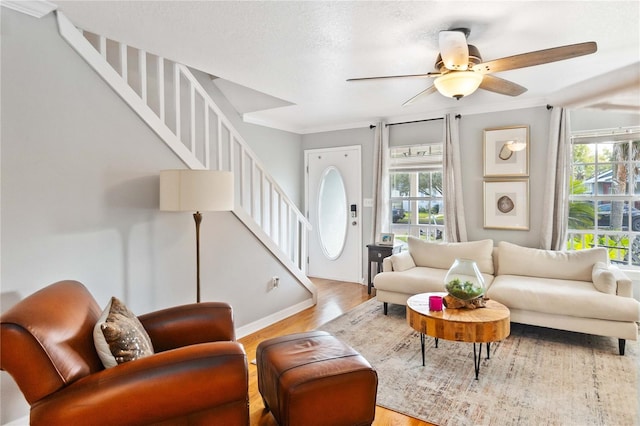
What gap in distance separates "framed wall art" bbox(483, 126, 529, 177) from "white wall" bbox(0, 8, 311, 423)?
10.7 feet

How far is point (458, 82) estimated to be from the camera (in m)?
2.34

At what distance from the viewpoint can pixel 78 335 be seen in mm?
1525

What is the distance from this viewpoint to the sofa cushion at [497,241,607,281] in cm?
350

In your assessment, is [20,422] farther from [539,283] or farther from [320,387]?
[539,283]

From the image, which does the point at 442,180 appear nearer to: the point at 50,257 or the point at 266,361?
the point at 266,361

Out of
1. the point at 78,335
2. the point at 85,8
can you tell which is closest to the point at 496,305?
the point at 78,335

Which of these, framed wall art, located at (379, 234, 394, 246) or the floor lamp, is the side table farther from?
the floor lamp

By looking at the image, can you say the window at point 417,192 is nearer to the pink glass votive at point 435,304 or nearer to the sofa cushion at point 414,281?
the sofa cushion at point 414,281

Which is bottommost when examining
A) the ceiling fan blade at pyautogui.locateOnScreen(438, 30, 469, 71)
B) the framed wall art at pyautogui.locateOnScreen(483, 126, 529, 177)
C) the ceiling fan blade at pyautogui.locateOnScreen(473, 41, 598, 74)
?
the framed wall art at pyautogui.locateOnScreen(483, 126, 529, 177)

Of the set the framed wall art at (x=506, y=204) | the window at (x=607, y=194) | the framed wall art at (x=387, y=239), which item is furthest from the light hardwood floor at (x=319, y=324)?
the window at (x=607, y=194)

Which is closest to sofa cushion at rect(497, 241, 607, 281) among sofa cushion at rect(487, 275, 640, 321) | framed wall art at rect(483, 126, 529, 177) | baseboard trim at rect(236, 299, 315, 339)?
sofa cushion at rect(487, 275, 640, 321)

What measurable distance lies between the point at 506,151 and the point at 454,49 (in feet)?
8.35

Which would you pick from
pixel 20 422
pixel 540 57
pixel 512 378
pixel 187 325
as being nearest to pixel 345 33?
pixel 540 57

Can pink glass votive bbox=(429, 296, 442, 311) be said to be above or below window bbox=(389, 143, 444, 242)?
below
